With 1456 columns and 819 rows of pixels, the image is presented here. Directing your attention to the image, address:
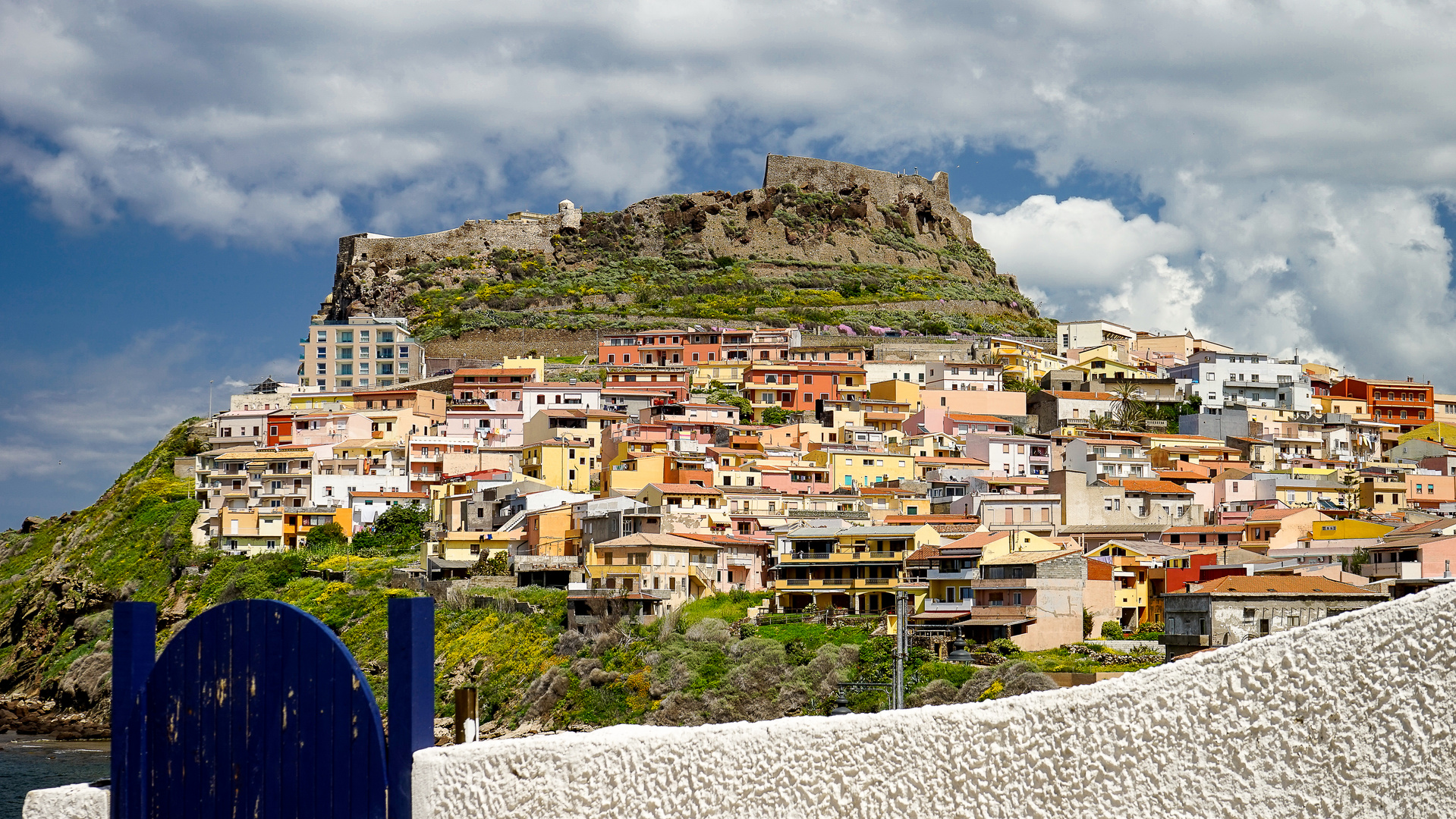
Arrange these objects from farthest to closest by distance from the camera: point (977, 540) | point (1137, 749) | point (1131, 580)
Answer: point (977, 540)
point (1131, 580)
point (1137, 749)

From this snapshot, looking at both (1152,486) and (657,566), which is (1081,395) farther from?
(657,566)

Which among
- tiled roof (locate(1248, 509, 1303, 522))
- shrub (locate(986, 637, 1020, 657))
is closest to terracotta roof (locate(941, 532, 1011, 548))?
shrub (locate(986, 637, 1020, 657))

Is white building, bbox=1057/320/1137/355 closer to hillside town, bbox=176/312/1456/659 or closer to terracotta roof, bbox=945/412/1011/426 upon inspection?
hillside town, bbox=176/312/1456/659

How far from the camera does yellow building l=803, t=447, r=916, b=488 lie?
165ft

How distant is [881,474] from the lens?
50.9m

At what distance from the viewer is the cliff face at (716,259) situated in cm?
7675

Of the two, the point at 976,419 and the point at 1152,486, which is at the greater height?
the point at 976,419

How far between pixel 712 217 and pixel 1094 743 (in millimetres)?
82365

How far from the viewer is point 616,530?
A: 41281mm

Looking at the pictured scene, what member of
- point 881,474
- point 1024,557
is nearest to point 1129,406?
point 881,474

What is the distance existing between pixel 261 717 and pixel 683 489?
40095mm

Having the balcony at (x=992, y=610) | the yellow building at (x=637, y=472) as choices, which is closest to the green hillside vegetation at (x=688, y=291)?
the yellow building at (x=637, y=472)

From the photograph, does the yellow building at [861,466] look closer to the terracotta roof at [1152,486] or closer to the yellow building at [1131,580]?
the terracotta roof at [1152,486]

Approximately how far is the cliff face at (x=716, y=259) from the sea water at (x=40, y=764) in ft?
122
